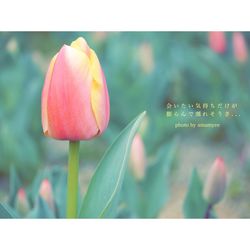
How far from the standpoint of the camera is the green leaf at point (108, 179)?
3.44ft

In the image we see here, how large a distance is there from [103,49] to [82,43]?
461mm

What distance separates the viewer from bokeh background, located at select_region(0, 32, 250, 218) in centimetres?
142

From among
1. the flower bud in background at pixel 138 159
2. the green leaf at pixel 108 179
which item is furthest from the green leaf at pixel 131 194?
the green leaf at pixel 108 179

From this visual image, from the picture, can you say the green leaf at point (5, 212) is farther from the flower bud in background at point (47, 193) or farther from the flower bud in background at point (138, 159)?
the flower bud in background at point (138, 159)

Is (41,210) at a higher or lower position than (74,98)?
lower

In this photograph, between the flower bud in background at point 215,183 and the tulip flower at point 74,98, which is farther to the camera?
the flower bud in background at point 215,183

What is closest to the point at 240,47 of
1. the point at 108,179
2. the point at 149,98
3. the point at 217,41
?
the point at 217,41

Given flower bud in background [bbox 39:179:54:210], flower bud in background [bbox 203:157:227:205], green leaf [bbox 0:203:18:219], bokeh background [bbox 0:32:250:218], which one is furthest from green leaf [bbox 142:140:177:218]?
green leaf [bbox 0:203:18:219]

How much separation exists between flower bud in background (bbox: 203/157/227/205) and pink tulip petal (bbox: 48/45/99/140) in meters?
0.40

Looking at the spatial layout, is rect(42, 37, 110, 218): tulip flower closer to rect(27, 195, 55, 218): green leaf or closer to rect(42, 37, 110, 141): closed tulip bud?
rect(42, 37, 110, 141): closed tulip bud

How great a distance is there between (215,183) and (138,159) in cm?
18

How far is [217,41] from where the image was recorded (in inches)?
57.2

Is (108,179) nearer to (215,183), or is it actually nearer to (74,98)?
(74,98)

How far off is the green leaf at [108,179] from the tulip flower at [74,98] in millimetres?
78
